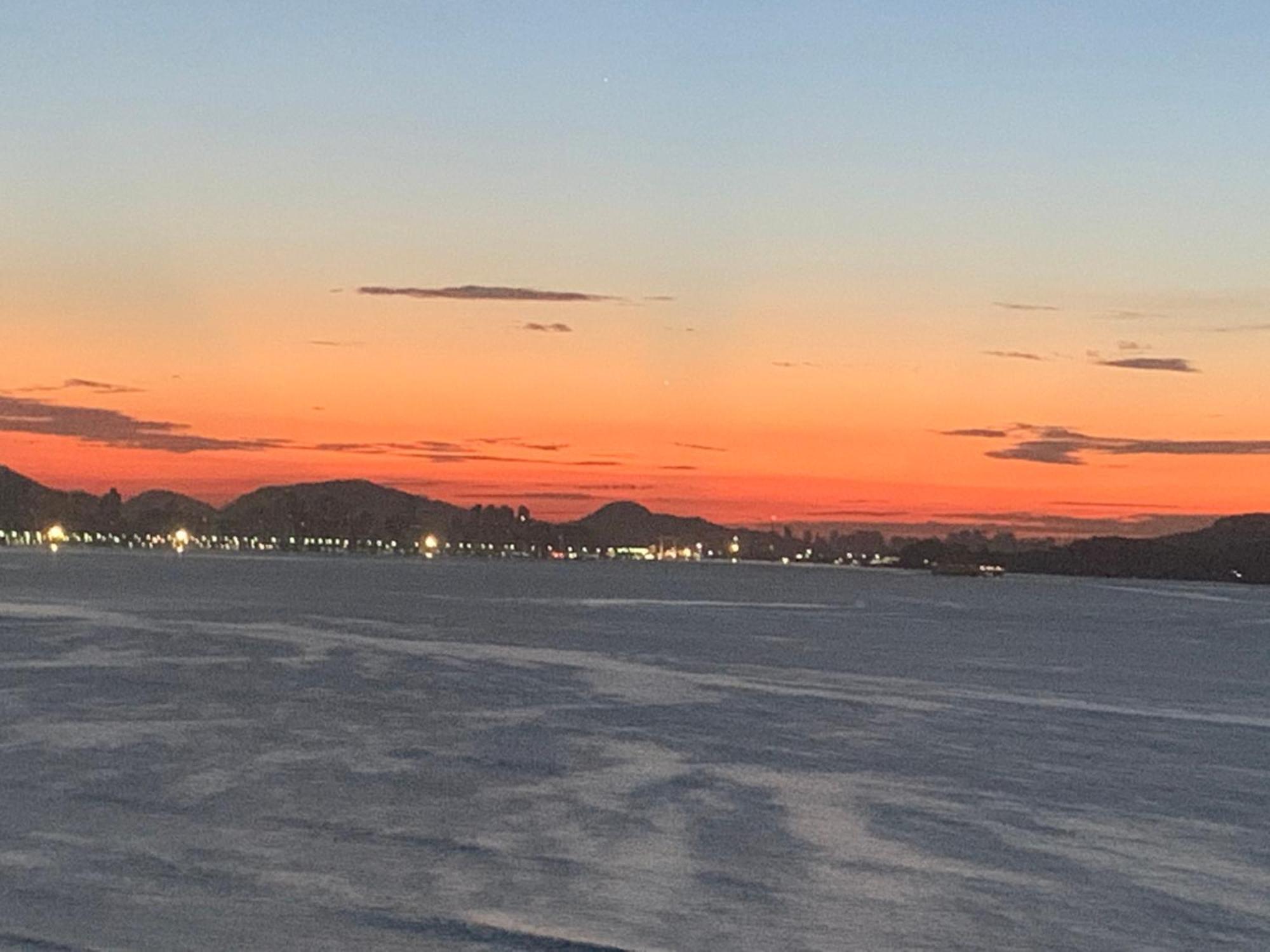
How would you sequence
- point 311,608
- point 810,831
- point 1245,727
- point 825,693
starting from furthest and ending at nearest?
point 311,608, point 825,693, point 1245,727, point 810,831

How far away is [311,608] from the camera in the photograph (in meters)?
86.4

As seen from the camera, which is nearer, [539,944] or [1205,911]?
[539,944]

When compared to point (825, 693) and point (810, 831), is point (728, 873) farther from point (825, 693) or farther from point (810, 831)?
point (825, 693)

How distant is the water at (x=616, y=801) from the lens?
1586 centimetres

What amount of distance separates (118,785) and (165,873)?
20.1ft

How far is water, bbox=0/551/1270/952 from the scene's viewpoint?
15859 millimetres

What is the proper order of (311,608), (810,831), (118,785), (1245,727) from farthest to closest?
(311,608), (1245,727), (118,785), (810,831)

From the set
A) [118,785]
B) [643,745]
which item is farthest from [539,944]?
[643,745]

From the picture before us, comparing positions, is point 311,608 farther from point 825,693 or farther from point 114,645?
point 825,693

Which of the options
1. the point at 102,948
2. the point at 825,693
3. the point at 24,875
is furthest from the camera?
the point at 825,693

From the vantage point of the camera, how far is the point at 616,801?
2291 cm

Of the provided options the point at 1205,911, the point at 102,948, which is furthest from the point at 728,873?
the point at 102,948

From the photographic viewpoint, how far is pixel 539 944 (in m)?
14.8

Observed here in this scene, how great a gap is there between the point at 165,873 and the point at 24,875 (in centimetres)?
135
